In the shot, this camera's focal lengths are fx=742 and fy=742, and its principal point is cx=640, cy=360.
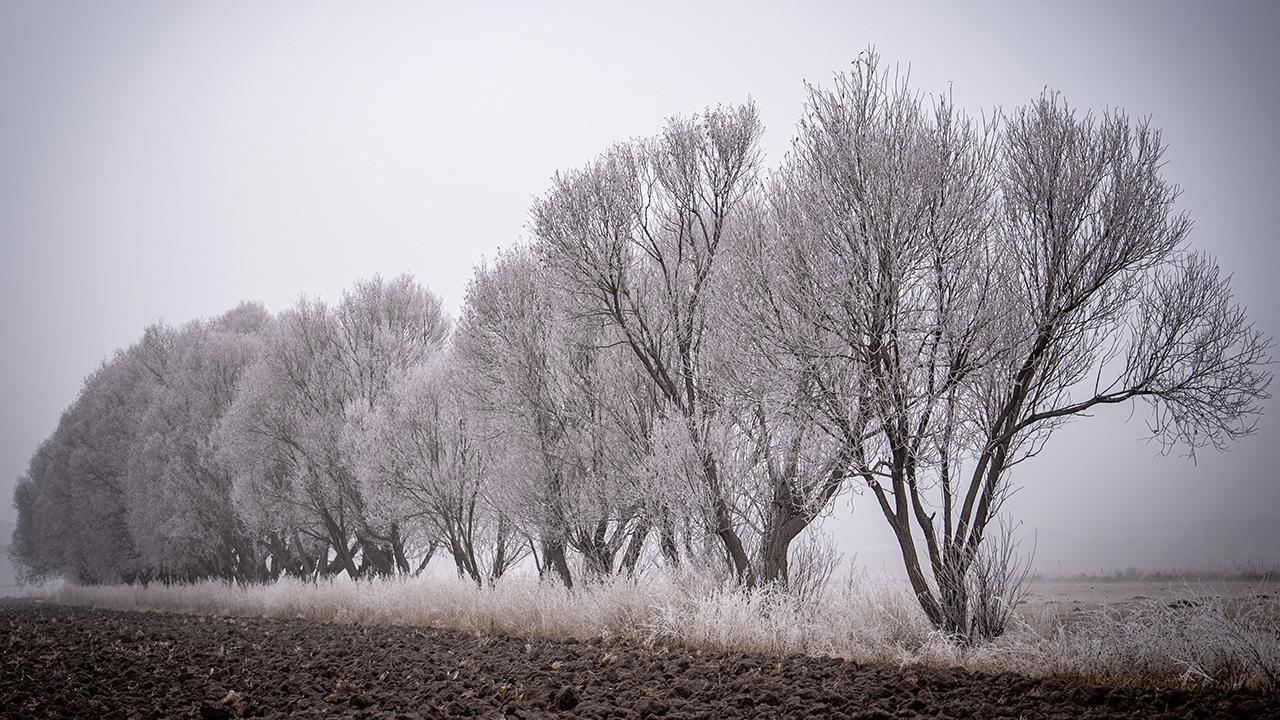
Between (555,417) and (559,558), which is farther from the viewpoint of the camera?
(559,558)

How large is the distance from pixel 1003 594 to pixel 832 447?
258 cm

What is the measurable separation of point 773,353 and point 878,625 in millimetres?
3574

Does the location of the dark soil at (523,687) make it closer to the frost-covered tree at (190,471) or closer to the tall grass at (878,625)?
the tall grass at (878,625)

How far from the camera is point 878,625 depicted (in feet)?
29.2

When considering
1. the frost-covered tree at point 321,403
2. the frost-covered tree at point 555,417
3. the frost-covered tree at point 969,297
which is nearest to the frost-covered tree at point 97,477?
the frost-covered tree at point 321,403

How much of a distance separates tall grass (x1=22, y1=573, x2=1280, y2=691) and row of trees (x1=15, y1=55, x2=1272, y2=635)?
74 centimetres

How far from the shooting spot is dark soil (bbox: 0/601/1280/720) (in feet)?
17.0

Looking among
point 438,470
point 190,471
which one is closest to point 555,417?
point 438,470

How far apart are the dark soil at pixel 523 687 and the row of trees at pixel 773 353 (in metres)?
2.91

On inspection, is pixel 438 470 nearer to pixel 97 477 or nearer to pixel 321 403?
pixel 321 403

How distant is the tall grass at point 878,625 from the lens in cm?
625

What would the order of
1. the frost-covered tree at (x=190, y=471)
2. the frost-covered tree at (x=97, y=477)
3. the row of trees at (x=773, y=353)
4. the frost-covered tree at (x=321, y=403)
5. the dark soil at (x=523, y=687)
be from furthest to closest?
1. the frost-covered tree at (x=97, y=477)
2. the frost-covered tree at (x=190, y=471)
3. the frost-covered tree at (x=321, y=403)
4. the row of trees at (x=773, y=353)
5. the dark soil at (x=523, y=687)

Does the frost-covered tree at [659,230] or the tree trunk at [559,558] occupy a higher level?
the frost-covered tree at [659,230]

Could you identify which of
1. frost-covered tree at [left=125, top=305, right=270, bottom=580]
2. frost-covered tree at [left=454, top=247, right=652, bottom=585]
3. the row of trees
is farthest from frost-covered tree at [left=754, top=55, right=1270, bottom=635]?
frost-covered tree at [left=125, top=305, right=270, bottom=580]
